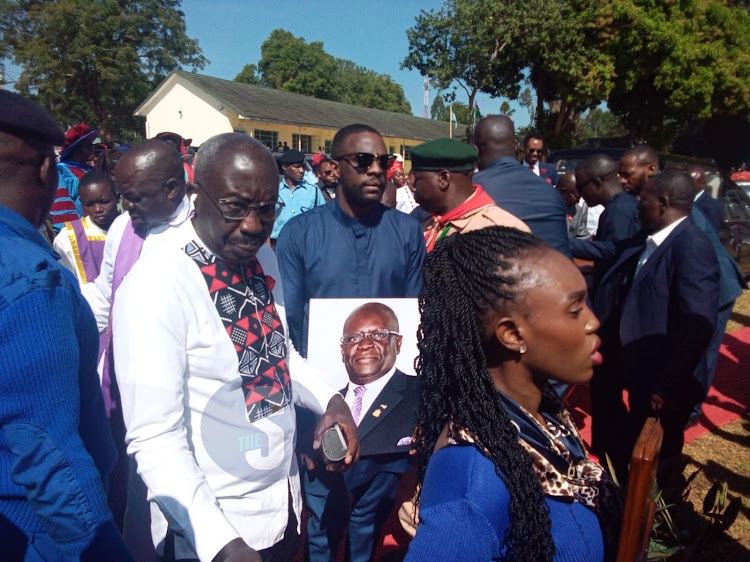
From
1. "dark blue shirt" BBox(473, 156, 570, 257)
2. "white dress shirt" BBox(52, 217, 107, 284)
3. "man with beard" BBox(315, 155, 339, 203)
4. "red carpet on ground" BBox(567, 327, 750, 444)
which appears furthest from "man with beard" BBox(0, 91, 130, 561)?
"man with beard" BBox(315, 155, 339, 203)

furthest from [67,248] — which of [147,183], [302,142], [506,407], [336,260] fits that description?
[302,142]

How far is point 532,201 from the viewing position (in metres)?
3.22

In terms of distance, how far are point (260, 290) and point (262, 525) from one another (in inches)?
32.0

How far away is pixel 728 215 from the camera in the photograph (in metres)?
9.37

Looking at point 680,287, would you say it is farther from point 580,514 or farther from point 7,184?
point 7,184

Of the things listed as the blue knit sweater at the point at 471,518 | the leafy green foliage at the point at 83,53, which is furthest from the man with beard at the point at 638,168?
the leafy green foliage at the point at 83,53

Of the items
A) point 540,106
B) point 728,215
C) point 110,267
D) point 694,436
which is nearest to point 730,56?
point 540,106

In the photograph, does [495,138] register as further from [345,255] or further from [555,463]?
[555,463]

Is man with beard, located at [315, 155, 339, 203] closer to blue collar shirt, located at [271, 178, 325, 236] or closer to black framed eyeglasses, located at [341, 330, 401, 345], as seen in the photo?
blue collar shirt, located at [271, 178, 325, 236]

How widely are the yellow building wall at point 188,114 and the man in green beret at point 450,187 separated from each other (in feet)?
96.3

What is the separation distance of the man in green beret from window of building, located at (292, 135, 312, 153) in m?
30.5

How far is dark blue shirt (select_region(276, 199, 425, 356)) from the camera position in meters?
2.57

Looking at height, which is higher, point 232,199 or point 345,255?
point 232,199

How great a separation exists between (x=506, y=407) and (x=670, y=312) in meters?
2.33
